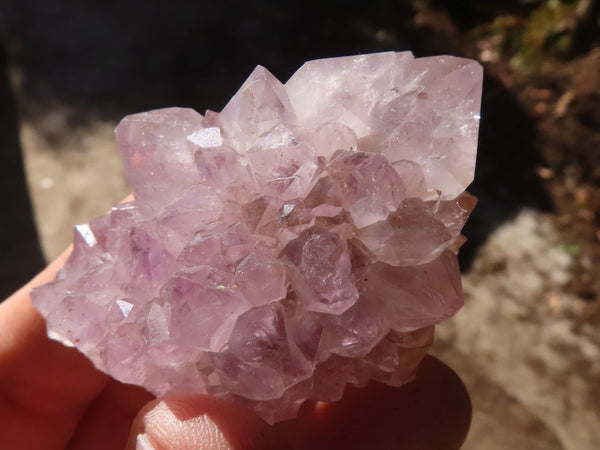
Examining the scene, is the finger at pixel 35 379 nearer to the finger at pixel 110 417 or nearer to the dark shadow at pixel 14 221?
the finger at pixel 110 417

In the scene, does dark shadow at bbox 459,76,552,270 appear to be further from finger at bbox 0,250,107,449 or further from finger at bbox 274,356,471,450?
finger at bbox 0,250,107,449

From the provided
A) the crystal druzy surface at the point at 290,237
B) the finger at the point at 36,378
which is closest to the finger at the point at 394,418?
the crystal druzy surface at the point at 290,237

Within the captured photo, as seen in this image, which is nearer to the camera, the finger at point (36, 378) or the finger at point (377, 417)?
the finger at point (377, 417)

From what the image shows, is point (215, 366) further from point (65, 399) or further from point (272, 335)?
point (65, 399)

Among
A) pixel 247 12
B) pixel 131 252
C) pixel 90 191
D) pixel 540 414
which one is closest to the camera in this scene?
pixel 131 252

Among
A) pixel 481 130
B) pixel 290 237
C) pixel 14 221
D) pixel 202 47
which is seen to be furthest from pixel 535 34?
pixel 290 237

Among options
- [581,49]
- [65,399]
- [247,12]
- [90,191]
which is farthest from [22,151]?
[581,49]

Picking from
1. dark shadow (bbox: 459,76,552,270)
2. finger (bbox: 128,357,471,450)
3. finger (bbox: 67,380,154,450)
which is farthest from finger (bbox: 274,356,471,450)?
dark shadow (bbox: 459,76,552,270)
